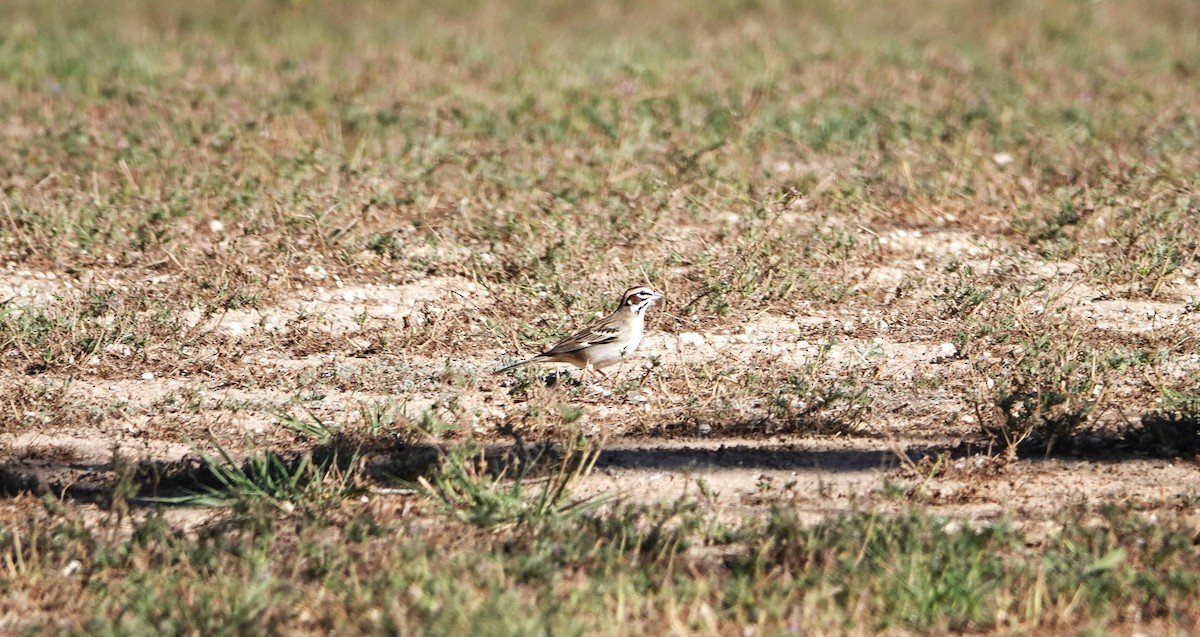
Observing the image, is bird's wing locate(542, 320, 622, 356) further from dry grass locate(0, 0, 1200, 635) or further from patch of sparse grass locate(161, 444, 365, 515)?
patch of sparse grass locate(161, 444, 365, 515)

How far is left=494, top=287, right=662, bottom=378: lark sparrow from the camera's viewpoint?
7891mm

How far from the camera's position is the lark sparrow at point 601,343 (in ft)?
25.9

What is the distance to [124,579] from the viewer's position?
18.0 ft

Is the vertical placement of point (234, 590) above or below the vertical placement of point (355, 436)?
below

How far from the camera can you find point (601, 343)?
7891mm

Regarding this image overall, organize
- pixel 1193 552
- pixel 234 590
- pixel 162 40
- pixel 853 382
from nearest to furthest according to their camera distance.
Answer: pixel 234 590 → pixel 1193 552 → pixel 853 382 → pixel 162 40

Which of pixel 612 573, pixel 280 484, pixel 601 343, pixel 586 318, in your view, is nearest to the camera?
pixel 612 573

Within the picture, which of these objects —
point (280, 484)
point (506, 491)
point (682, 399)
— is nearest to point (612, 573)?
point (506, 491)

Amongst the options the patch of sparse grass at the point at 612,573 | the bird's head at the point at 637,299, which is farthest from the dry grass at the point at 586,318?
the bird's head at the point at 637,299

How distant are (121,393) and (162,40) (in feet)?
28.4

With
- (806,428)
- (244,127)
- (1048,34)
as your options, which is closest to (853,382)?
(806,428)

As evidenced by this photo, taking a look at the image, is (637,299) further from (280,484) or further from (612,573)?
(612,573)

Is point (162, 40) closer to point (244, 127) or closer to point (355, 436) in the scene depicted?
point (244, 127)

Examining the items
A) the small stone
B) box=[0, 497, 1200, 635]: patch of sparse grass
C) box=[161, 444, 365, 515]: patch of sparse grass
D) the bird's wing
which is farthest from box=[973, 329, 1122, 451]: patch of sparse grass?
box=[161, 444, 365, 515]: patch of sparse grass
